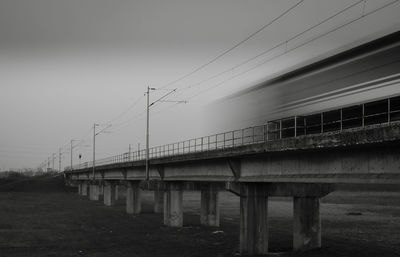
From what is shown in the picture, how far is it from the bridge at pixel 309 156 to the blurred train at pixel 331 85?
0.05 metres

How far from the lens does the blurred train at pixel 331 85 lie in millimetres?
17891

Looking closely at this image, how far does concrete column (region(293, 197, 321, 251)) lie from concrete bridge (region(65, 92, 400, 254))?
0.17 feet

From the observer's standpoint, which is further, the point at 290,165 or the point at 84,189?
the point at 84,189

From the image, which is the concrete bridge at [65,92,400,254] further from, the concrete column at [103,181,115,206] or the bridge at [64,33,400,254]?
the concrete column at [103,181,115,206]

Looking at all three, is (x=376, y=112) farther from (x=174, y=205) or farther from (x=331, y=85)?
(x=174, y=205)

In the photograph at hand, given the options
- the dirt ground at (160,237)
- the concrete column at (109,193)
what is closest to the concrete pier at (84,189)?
the concrete column at (109,193)

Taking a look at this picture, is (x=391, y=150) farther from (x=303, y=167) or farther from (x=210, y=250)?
(x=210, y=250)

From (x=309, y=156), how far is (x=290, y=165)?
1730 millimetres

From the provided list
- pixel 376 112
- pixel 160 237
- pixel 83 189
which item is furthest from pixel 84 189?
pixel 376 112

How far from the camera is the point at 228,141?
31.4m

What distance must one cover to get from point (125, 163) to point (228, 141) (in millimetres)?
33404

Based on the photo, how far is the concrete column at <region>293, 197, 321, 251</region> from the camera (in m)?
29.8

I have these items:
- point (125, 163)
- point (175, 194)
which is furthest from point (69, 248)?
point (125, 163)

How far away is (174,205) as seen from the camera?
4634cm
